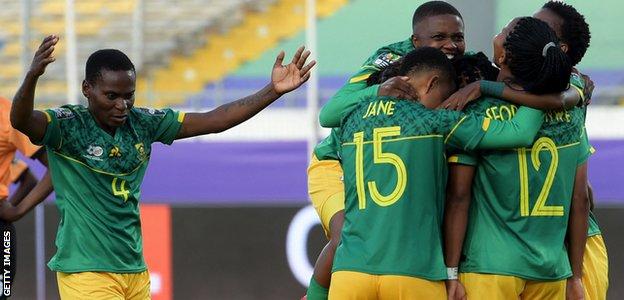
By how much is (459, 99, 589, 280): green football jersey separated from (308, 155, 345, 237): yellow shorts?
38.2 inches

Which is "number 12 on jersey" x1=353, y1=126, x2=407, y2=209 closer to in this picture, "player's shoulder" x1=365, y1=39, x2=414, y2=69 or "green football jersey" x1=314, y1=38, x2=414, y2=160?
"green football jersey" x1=314, y1=38, x2=414, y2=160

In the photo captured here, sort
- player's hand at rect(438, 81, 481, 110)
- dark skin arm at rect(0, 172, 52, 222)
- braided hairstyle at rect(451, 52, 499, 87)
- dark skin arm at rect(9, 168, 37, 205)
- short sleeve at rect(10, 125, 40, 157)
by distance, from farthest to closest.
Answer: dark skin arm at rect(9, 168, 37, 205) → short sleeve at rect(10, 125, 40, 157) → dark skin arm at rect(0, 172, 52, 222) → braided hairstyle at rect(451, 52, 499, 87) → player's hand at rect(438, 81, 481, 110)

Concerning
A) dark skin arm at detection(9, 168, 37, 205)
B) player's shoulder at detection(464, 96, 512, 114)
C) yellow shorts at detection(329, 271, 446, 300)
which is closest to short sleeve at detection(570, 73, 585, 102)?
player's shoulder at detection(464, 96, 512, 114)

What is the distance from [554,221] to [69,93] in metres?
6.55

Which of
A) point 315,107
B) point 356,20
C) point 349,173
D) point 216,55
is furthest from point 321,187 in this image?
point 216,55

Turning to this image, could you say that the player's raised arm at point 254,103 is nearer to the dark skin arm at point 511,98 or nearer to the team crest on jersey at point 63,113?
the team crest on jersey at point 63,113

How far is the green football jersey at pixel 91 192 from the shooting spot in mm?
5613

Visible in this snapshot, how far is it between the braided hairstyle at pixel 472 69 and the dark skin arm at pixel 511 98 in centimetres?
22

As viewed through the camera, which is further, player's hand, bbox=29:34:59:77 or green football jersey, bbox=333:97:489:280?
player's hand, bbox=29:34:59:77

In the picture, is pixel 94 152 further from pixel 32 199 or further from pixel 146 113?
pixel 32 199

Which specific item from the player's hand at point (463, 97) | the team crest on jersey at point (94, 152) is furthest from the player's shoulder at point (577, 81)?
the team crest on jersey at point (94, 152)

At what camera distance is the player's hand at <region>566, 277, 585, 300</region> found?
5129mm

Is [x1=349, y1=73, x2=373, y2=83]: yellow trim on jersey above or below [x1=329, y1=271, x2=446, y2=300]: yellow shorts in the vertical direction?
above

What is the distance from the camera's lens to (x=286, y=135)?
10484 millimetres
